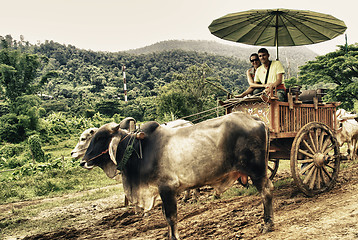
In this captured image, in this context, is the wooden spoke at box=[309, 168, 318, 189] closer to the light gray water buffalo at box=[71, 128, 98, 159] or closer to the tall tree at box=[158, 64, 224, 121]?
the light gray water buffalo at box=[71, 128, 98, 159]

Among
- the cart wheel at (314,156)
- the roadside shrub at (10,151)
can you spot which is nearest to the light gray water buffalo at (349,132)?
the cart wheel at (314,156)

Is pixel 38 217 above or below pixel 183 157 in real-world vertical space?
below

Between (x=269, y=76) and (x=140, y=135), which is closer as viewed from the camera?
(x=140, y=135)

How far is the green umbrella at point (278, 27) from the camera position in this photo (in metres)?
5.55

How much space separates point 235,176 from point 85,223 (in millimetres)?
3572

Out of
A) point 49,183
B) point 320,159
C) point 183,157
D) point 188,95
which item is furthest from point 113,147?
point 188,95

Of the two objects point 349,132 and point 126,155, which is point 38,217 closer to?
point 126,155

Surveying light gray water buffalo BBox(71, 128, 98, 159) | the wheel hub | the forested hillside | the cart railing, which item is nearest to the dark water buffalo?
the cart railing

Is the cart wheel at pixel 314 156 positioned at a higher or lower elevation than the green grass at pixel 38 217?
higher

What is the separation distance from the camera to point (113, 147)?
4383 millimetres

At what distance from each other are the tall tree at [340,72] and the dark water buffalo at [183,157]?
2159cm

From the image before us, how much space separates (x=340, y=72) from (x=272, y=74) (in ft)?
71.2

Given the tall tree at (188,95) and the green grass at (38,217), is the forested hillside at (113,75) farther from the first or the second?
the green grass at (38,217)

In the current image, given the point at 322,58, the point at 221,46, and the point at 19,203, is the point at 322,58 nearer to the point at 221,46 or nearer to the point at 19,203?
the point at 19,203
